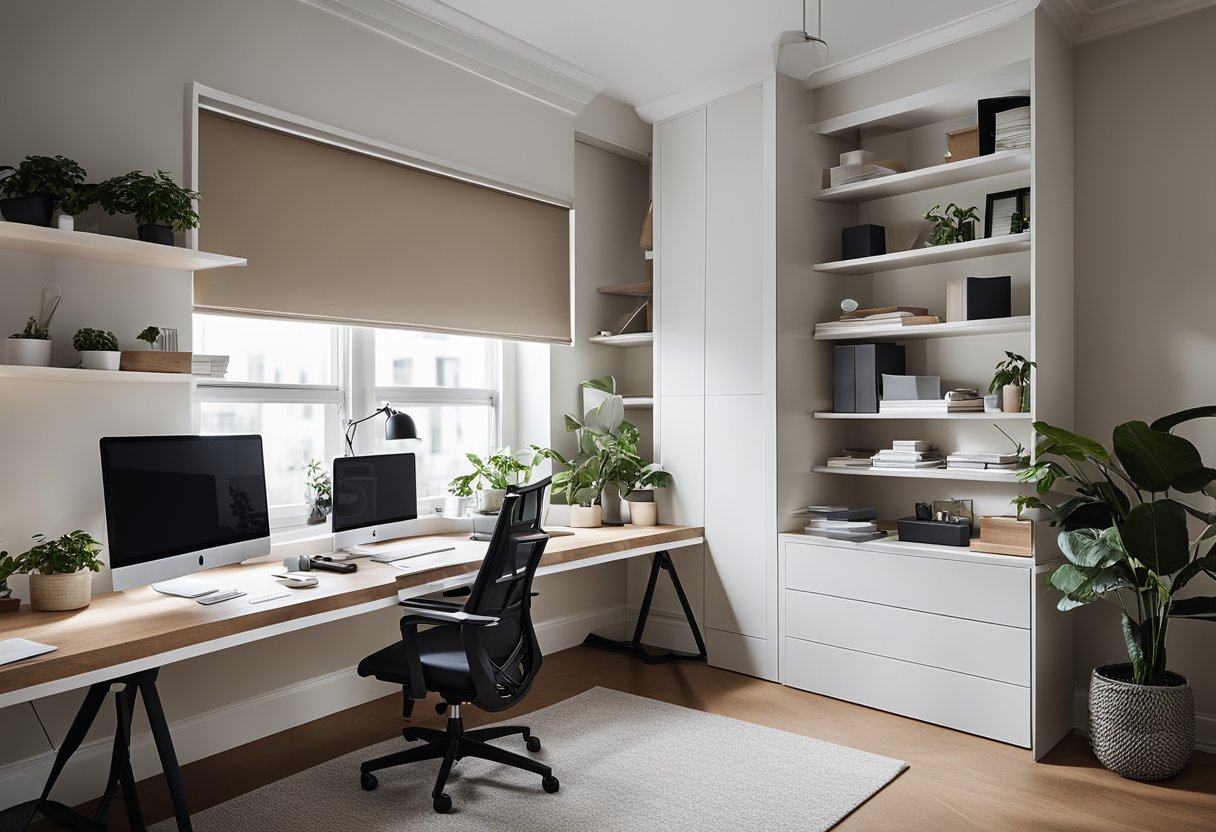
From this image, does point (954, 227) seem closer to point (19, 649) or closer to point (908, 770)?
point (908, 770)

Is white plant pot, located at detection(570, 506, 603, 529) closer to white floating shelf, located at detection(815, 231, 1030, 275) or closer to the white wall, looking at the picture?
white floating shelf, located at detection(815, 231, 1030, 275)

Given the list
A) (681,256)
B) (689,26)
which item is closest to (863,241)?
(681,256)

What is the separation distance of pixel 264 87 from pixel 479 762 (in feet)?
8.54

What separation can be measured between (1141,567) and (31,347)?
3660mm

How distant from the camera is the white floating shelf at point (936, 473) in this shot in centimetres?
341

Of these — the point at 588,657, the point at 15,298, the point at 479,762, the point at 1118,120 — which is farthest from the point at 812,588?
the point at 15,298

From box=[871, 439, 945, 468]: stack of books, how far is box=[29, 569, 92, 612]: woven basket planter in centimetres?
311

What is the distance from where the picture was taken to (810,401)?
163 inches

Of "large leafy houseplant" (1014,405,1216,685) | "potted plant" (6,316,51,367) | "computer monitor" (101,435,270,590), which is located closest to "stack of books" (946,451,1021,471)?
"large leafy houseplant" (1014,405,1216,685)

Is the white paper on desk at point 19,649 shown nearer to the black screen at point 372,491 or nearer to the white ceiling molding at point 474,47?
the black screen at point 372,491

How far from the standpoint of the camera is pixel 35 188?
8.01ft

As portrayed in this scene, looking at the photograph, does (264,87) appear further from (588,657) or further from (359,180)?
(588,657)

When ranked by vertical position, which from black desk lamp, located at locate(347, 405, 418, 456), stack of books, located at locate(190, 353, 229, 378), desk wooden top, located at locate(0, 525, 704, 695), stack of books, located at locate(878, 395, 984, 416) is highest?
stack of books, located at locate(190, 353, 229, 378)

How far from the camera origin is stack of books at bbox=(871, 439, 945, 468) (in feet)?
12.3
